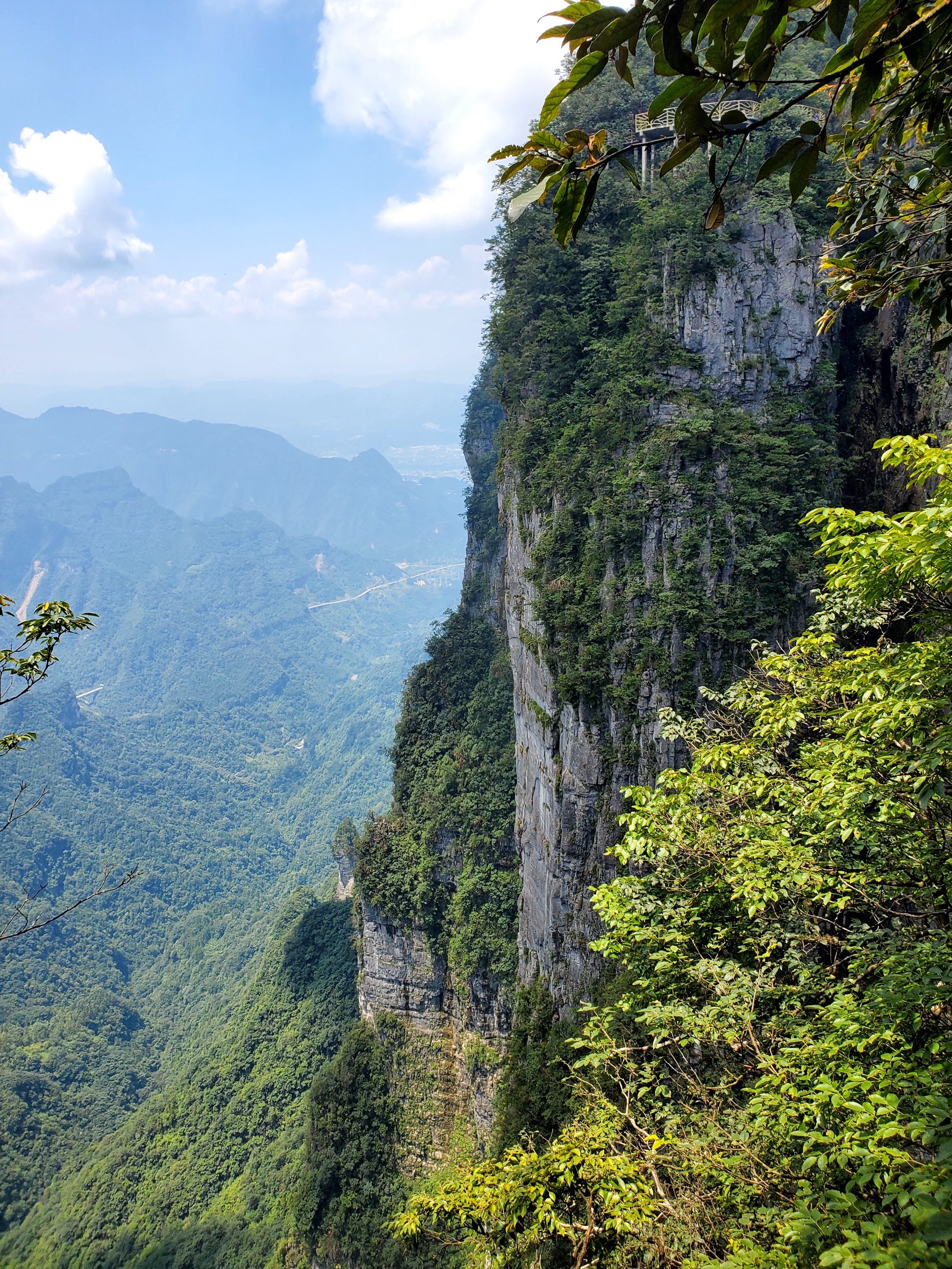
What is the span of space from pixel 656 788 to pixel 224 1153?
30237mm

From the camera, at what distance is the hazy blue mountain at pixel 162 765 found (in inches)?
1875

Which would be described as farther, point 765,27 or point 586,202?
point 586,202

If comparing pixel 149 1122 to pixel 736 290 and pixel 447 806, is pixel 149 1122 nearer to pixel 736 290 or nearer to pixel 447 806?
pixel 447 806

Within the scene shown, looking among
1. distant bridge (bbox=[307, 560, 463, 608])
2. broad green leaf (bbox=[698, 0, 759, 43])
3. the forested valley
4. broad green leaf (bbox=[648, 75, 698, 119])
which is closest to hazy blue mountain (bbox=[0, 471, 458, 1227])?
distant bridge (bbox=[307, 560, 463, 608])

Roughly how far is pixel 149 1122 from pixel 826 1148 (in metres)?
38.1

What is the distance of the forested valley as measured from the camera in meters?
2.84

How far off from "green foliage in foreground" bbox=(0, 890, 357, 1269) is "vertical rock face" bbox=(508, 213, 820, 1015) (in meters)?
17.9

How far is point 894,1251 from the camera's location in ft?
6.95

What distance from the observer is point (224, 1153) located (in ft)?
93.1

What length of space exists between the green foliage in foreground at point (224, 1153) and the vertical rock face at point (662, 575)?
58.7ft

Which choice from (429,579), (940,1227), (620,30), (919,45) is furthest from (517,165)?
(429,579)

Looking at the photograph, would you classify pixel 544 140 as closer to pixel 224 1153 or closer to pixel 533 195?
pixel 533 195

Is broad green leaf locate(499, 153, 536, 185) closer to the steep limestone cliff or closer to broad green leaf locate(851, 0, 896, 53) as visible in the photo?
broad green leaf locate(851, 0, 896, 53)

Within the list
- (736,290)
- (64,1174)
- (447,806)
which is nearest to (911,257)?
(736,290)
